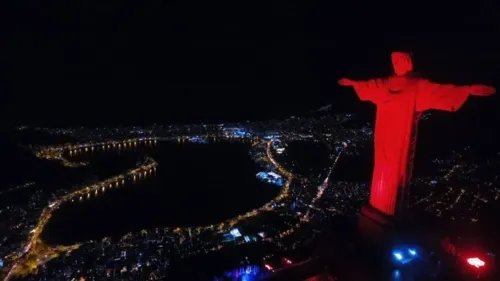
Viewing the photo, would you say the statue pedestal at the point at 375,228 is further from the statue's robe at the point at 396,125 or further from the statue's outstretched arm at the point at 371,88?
the statue's outstretched arm at the point at 371,88

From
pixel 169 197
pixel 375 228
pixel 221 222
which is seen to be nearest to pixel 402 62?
pixel 375 228

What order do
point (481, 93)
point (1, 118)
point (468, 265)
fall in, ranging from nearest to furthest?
point (481, 93) → point (468, 265) → point (1, 118)

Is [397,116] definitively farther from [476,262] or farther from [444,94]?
[476,262]

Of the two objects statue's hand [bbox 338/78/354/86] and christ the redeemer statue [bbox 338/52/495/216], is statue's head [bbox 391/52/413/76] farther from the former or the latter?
statue's hand [bbox 338/78/354/86]

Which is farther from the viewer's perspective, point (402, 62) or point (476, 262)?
point (476, 262)

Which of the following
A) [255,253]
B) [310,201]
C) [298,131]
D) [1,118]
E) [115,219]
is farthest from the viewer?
[1,118]

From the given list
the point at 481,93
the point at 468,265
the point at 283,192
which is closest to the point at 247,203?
the point at 283,192

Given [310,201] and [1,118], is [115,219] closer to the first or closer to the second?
[310,201]

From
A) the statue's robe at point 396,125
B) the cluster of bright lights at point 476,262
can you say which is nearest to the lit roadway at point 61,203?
the statue's robe at point 396,125
